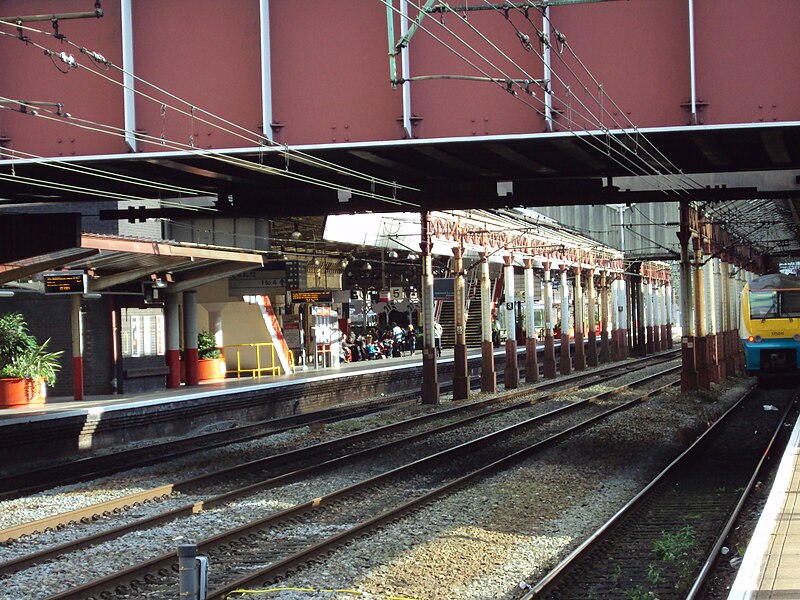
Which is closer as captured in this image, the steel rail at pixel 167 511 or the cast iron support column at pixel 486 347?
the steel rail at pixel 167 511

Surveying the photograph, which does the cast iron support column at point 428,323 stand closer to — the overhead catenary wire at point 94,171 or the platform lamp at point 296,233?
the platform lamp at point 296,233

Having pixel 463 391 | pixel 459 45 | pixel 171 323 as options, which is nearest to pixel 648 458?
pixel 459 45

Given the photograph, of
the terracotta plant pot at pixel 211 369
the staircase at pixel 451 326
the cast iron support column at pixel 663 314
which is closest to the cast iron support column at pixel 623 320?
the staircase at pixel 451 326

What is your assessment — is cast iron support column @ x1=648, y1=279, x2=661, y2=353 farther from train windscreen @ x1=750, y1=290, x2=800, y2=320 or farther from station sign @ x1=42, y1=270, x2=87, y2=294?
station sign @ x1=42, y1=270, x2=87, y2=294

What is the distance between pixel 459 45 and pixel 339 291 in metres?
27.5

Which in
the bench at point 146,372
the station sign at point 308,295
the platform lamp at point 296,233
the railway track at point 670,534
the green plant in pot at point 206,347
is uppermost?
the platform lamp at point 296,233

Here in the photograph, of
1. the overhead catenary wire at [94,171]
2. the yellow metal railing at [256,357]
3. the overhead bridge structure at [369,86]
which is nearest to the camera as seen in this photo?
the overhead bridge structure at [369,86]

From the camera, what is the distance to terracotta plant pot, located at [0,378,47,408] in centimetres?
2261

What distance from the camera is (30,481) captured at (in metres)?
16.4

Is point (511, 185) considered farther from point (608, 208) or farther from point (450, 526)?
point (608, 208)

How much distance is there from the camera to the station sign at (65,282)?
21500 mm

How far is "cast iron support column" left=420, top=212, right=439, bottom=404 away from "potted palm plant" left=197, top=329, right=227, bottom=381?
23.4 ft

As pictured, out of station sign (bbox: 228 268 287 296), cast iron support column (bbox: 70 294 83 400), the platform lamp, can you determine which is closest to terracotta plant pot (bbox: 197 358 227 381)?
station sign (bbox: 228 268 287 296)

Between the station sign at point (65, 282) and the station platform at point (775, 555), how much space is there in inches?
592
